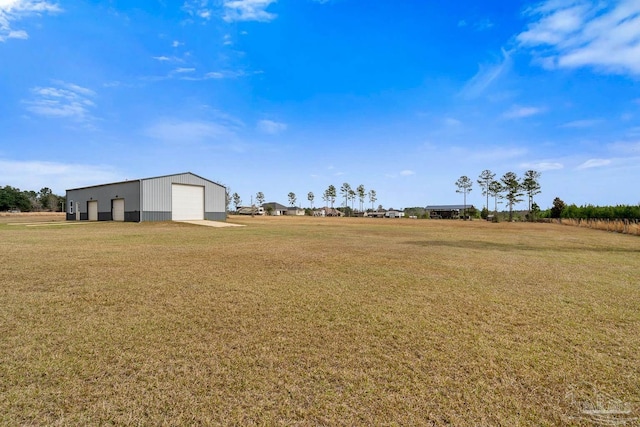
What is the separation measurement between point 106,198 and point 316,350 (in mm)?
35491

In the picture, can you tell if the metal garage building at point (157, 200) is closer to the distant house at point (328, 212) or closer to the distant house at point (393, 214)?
the distant house at point (328, 212)

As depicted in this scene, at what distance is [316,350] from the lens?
3139mm

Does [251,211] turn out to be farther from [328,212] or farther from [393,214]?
[393,214]

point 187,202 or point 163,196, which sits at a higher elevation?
point 163,196

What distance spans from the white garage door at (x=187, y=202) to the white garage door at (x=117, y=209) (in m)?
5.33

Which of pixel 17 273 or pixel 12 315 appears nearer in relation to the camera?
pixel 12 315

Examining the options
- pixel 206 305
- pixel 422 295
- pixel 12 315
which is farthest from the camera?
pixel 422 295

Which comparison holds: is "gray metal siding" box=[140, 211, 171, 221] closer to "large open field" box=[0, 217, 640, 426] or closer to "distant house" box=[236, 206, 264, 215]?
"large open field" box=[0, 217, 640, 426]

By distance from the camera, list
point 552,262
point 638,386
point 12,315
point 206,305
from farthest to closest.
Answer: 1. point 552,262
2. point 206,305
3. point 12,315
4. point 638,386

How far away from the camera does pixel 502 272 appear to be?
7.00 metres

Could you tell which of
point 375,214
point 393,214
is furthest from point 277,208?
point 393,214

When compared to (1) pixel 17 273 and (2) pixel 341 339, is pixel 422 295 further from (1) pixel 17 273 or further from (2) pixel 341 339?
(1) pixel 17 273

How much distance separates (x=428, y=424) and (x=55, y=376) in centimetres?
311

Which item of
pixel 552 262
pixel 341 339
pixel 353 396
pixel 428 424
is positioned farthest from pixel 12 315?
pixel 552 262
